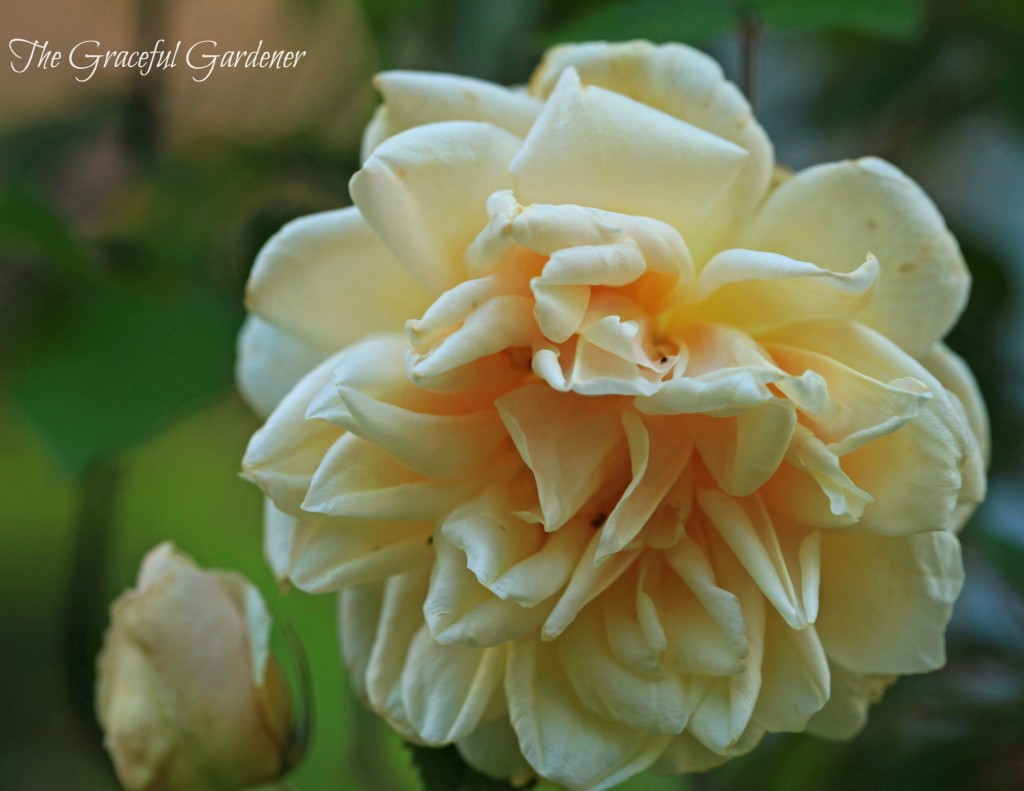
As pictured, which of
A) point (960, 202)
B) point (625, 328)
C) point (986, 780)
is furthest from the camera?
point (960, 202)

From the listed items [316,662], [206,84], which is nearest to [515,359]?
[316,662]

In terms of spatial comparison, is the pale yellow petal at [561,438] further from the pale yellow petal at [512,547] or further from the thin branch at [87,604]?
the thin branch at [87,604]

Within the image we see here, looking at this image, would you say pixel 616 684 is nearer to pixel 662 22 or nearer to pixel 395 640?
pixel 395 640

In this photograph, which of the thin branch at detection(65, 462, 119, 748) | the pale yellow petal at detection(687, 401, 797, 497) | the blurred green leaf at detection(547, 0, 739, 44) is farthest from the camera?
the thin branch at detection(65, 462, 119, 748)

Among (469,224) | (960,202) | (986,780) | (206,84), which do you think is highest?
(469,224)

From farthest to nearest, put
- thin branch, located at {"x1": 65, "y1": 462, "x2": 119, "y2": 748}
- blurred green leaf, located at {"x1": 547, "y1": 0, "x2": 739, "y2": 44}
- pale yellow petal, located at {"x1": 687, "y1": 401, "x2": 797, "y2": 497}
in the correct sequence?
thin branch, located at {"x1": 65, "y1": 462, "x2": 119, "y2": 748} → blurred green leaf, located at {"x1": 547, "y1": 0, "x2": 739, "y2": 44} → pale yellow petal, located at {"x1": 687, "y1": 401, "x2": 797, "y2": 497}

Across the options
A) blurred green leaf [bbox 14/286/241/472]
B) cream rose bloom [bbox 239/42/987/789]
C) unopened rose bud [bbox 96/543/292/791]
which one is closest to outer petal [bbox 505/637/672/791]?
cream rose bloom [bbox 239/42/987/789]

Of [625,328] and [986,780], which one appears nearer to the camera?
[625,328]

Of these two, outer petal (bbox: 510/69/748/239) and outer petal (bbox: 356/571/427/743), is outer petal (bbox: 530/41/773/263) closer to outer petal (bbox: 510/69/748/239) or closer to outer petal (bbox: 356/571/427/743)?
outer petal (bbox: 510/69/748/239)

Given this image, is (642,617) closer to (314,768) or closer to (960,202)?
(314,768)
